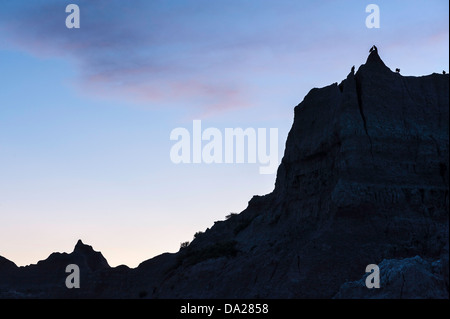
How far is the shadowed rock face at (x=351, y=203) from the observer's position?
58.2m

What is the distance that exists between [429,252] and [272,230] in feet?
67.1

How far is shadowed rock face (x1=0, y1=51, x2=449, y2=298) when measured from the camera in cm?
5816

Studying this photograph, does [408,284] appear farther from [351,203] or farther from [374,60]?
[374,60]

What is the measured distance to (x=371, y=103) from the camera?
222ft

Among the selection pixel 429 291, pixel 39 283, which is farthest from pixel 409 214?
pixel 39 283

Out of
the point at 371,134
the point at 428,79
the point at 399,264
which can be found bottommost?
the point at 399,264

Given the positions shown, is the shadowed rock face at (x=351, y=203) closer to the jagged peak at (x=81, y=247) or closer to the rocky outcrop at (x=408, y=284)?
the rocky outcrop at (x=408, y=284)
